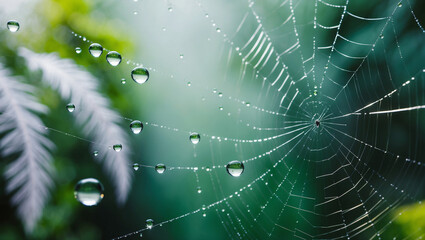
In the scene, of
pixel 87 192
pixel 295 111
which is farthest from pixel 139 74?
pixel 295 111

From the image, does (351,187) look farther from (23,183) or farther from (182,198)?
(23,183)

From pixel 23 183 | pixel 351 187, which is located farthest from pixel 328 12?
pixel 23 183

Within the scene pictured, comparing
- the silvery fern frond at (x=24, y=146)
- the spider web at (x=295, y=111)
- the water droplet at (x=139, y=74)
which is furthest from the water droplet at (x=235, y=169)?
the silvery fern frond at (x=24, y=146)

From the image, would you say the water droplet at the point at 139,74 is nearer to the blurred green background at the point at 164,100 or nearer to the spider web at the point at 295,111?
the spider web at the point at 295,111

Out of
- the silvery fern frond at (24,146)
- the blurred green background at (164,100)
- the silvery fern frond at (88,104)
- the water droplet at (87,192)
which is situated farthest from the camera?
the blurred green background at (164,100)

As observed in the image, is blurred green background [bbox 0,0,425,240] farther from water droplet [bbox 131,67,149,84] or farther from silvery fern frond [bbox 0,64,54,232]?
water droplet [bbox 131,67,149,84]

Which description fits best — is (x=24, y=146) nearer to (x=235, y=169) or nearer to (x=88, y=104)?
(x=88, y=104)
